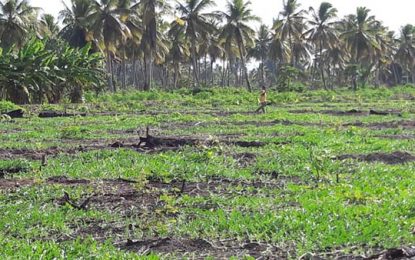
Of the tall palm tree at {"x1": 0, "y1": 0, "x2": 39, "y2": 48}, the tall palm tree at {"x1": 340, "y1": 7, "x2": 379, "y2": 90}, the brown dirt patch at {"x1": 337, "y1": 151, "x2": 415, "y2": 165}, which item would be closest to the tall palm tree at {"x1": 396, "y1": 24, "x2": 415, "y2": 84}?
the tall palm tree at {"x1": 340, "y1": 7, "x2": 379, "y2": 90}

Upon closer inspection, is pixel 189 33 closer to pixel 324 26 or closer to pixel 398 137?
pixel 324 26

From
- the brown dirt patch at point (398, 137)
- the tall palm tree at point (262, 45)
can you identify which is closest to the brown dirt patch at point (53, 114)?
the brown dirt patch at point (398, 137)

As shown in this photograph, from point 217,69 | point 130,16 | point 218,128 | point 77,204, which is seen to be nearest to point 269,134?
point 218,128

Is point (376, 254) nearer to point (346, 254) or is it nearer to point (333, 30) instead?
point (346, 254)

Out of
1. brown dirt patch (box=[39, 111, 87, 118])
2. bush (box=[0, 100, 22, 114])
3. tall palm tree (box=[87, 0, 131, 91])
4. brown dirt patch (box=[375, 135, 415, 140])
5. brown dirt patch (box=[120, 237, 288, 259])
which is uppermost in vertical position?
tall palm tree (box=[87, 0, 131, 91])

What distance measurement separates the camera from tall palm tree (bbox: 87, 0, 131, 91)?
40.2m

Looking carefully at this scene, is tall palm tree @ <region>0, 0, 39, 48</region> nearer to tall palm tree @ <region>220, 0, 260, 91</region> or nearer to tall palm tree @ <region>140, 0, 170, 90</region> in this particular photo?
tall palm tree @ <region>140, 0, 170, 90</region>

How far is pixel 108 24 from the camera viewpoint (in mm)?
40438

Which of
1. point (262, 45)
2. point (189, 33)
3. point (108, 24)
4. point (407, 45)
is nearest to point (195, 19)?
point (189, 33)

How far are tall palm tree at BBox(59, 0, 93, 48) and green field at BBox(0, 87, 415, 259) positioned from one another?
27538 mm

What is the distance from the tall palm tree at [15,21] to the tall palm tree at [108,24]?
14.2 feet

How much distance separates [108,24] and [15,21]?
6.23m

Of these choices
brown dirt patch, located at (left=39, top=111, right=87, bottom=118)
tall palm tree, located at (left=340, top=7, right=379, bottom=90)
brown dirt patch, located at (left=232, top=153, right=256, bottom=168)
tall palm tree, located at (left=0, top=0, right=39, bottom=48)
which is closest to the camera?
brown dirt patch, located at (left=232, top=153, right=256, bottom=168)

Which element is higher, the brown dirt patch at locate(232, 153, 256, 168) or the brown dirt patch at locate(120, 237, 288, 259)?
the brown dirt patch at locate(232, 153, 256, 168)
